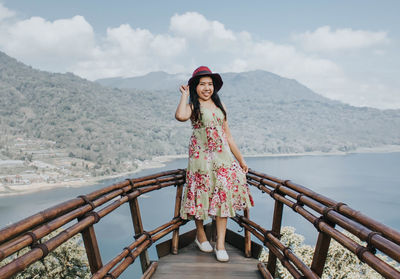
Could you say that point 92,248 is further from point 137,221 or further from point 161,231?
point 161,231

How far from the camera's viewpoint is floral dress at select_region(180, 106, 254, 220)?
207 cm

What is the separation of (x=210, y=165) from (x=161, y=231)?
0.57 meters

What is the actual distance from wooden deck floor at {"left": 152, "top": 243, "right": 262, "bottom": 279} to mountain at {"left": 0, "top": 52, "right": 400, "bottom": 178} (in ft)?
230

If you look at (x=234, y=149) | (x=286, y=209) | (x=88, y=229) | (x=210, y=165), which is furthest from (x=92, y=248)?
(x=286, y=209)

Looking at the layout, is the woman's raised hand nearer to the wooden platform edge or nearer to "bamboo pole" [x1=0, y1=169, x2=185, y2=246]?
"bamboo pole" [x1=0, y1=169, x2=185, y2=246]

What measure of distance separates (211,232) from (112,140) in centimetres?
9102

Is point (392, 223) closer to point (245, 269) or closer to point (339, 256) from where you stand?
A: point (339, 256)

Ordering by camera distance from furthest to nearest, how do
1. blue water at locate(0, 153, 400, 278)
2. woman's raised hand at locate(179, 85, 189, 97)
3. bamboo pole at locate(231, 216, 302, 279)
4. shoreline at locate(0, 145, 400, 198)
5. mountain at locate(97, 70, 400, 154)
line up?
mountain at locate(97, 70, 400, 154) → shoreline at locate(0, 145, 400, 198) → blue water at locate(0, 153, 400, 278) → woman's raised hand at locate(179, 85, 189, 97) → bamboo pole at locate(231, 216, 302, 279)

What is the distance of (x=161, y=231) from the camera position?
7.13 feet

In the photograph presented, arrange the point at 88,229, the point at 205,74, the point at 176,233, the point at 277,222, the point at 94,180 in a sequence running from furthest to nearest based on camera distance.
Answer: the point at 94,180 → the point at 176,233 → the point at 205,74 → the point at 277,222 → the point at 88,229

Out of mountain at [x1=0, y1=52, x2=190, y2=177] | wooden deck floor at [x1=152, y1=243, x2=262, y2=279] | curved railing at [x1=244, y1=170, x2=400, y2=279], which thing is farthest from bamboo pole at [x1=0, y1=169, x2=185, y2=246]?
mountain at [x1=0, y1=52, x2=190, y2=177]

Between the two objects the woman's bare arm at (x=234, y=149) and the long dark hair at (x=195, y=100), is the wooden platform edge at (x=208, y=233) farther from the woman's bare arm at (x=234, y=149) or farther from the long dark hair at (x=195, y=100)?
the long dark hair at (x=195, y=100)

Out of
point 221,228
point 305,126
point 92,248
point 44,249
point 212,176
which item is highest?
point 305,126


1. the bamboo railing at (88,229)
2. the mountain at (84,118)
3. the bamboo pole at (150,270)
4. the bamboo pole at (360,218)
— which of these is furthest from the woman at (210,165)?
the mountain at (84,118)
